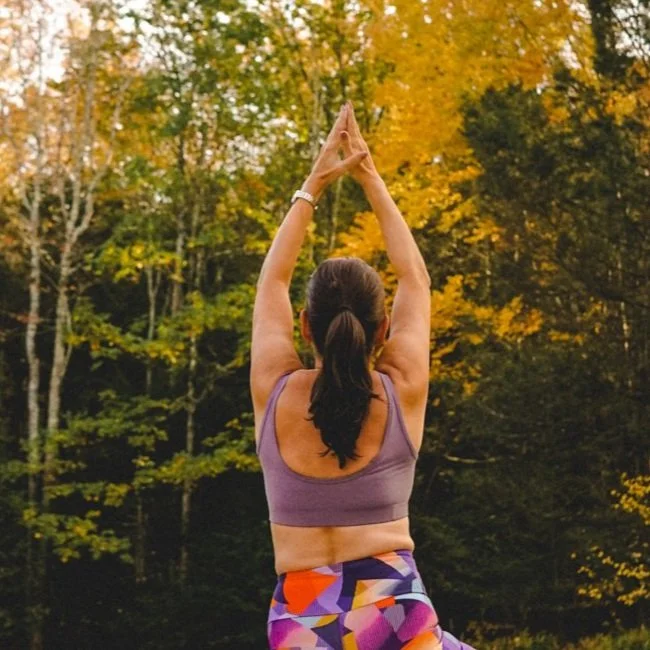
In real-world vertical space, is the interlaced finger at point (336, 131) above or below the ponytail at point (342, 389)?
above

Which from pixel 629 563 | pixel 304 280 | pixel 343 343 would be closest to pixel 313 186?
pixel 343 343

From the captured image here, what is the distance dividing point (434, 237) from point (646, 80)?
5540 millimetres

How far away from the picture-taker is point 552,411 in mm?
9867

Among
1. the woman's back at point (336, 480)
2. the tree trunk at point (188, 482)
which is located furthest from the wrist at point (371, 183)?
the tree trunk at point (188, 482)

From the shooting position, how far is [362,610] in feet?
5.57

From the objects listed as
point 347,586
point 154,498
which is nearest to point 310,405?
point 347,586

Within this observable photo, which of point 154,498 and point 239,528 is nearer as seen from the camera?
point 239,528

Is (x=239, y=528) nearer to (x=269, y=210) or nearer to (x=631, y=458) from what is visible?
(x=269, y=210)

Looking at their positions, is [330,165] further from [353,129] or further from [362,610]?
[362,610]

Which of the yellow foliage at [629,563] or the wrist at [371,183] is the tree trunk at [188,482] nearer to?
the yellow foliage at [629,563]

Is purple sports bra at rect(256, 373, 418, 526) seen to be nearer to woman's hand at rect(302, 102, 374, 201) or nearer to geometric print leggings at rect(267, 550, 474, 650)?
geometric print leggings at rect(267, 550, 474, 650)

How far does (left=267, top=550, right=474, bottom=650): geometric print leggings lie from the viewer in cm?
169

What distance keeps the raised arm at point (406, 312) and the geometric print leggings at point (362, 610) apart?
0.30 meters

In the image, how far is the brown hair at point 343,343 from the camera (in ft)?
5.54
